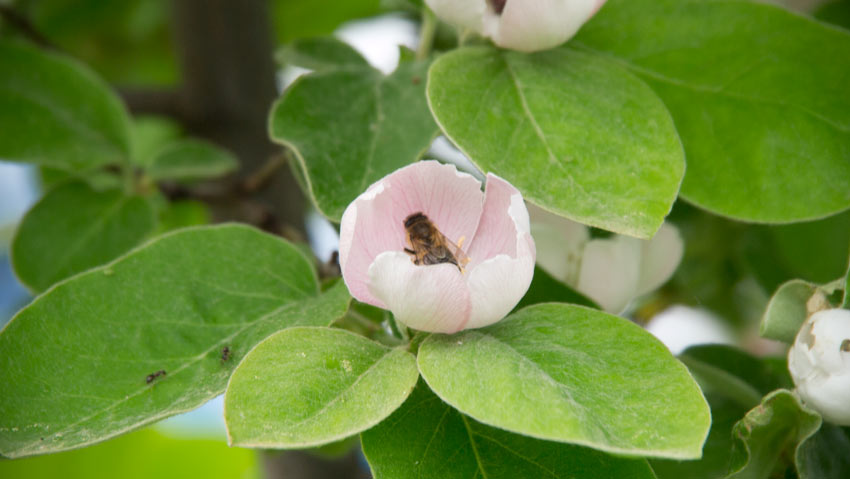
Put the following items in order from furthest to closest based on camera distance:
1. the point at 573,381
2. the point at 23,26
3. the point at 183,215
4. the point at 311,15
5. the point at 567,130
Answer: the point at 311,15 → the point at 183,215 → the point at 23,26 → the point at 567,130 → the point at 573,381

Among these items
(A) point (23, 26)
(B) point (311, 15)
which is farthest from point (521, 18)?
(B) point (311, 15)

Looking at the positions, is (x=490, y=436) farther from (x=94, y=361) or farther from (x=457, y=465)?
(x=94, y=361)

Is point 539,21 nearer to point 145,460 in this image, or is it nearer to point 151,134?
point 151,134

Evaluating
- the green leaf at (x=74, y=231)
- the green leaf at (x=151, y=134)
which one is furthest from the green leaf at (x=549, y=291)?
the green leaf at (x=151, y=134)

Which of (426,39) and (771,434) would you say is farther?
(426,39)

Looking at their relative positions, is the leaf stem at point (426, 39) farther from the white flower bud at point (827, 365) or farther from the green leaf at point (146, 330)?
the white flower bud at point (827, 365)

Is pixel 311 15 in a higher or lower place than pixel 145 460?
higher

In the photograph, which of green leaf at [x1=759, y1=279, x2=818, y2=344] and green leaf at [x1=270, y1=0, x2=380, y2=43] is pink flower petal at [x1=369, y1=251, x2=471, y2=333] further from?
green leaf at [x1=270, y1=0, x2=380, y2=43]
